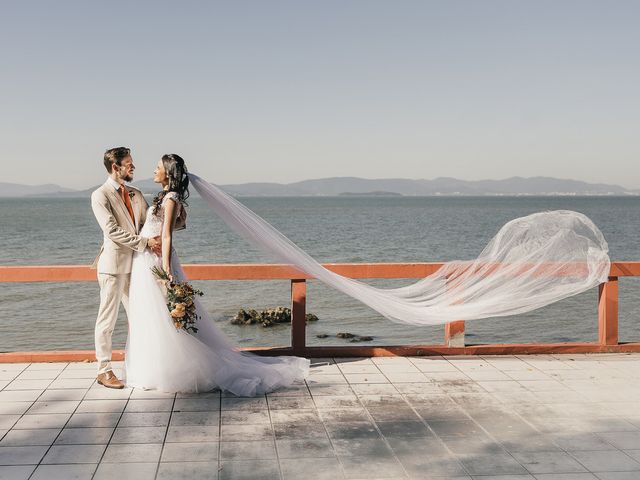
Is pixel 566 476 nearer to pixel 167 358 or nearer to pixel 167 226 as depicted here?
pixel 167 358

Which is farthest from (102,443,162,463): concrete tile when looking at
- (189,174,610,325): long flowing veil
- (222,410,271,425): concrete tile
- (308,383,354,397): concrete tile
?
(189,174,610,325): long flowing veil

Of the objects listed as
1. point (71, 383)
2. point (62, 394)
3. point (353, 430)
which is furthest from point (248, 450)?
point (71, 383)

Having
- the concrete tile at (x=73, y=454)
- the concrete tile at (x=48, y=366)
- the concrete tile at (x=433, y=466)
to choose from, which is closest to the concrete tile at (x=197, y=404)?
the concrete tile at (x=73, y=454)

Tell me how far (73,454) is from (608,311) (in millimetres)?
5352

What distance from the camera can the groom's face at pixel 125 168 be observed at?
18.8 feet

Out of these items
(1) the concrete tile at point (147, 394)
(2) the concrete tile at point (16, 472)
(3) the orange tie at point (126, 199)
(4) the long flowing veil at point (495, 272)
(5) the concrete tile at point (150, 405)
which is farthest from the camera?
(4) the long flowing veil at point (495, 272)

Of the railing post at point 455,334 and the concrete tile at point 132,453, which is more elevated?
the railing post at point 455,334

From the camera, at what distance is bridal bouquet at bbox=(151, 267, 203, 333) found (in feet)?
18.5

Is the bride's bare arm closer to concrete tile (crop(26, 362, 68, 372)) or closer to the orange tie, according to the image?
the orange tie

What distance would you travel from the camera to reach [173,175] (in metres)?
5.75

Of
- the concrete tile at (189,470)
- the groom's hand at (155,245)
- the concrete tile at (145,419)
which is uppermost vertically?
the groom's hand at (155,245)

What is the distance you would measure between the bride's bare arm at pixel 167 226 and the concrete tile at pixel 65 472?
201cm

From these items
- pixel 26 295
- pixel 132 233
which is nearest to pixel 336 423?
pixel 132 233

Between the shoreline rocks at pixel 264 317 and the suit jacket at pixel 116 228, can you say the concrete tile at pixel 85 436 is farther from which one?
the shoreline rocks at pixel 264 317
